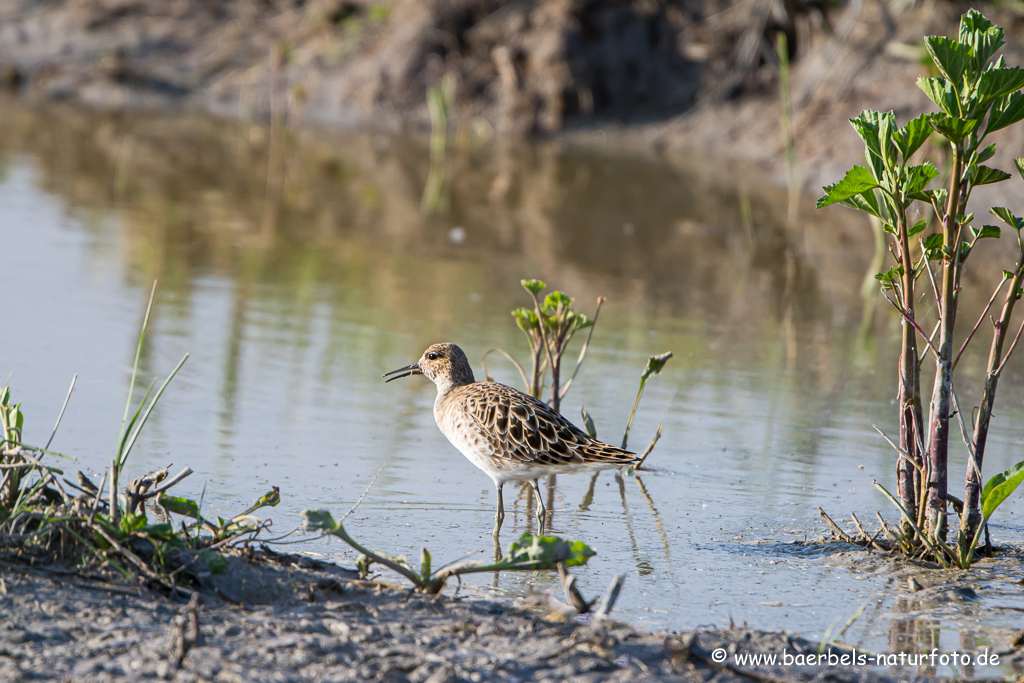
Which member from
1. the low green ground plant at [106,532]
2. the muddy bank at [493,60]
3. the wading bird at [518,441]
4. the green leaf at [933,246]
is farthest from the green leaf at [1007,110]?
the muddy bank at [493,60]

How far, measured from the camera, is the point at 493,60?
793 inches

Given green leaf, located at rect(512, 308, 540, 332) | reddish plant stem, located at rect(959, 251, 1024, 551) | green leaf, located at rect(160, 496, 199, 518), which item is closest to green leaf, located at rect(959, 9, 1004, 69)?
reddish plant stem, located at rect(959, 251, 1024, 551)

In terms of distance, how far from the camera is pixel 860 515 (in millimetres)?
5395

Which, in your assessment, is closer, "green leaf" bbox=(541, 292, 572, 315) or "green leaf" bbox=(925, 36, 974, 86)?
"green leaf" bbox=(925, 36, 974, 86)

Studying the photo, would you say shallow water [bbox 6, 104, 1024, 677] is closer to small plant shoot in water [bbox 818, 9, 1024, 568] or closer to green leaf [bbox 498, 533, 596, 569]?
small plant shoot in water [bbox 818, 9, 1024, 568]

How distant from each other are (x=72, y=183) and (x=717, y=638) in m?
11.5

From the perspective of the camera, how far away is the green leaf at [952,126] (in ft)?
13.8

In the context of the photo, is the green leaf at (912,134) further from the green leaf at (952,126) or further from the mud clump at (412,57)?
the mud clump at (412,57)

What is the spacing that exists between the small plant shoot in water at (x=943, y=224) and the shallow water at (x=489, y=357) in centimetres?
31

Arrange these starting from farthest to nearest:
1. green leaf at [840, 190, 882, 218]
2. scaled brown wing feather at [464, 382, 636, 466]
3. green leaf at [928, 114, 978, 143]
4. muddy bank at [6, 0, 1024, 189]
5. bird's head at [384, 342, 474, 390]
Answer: muddy bank at [6, 0, 1024, 189], bird's head at [384, 342, 474, 390], scaled brown wing feather at [464, 382, 636, 466], green leaf at [840, 190, 882, 218], green leaf at [928, 114, 978, 143]

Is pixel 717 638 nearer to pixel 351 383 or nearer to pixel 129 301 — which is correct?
pixel 351 383

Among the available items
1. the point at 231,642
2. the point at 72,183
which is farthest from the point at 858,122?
the point at 72,183

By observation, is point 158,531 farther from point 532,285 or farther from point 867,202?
point 867,202

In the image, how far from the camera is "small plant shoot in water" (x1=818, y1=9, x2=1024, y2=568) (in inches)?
168
